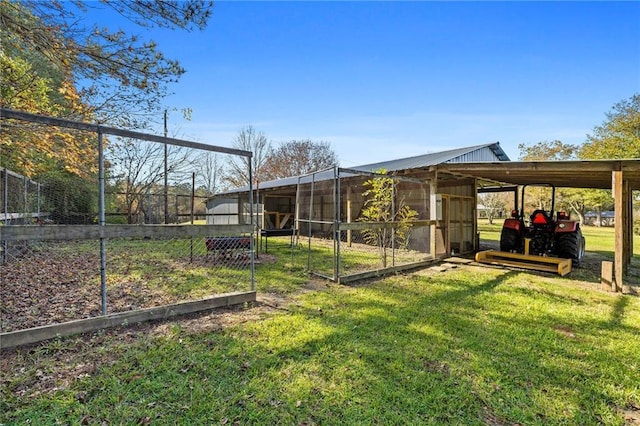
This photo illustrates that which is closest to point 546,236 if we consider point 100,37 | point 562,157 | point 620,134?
point 100,37

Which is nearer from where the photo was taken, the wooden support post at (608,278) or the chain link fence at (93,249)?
the chain link fence at (93,249)

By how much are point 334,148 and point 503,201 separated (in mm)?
20983

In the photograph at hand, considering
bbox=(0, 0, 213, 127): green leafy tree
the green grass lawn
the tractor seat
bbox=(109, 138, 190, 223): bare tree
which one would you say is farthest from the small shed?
bbox=(0, 0, 213, 127): green leafy tree

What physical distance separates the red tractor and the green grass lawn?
3.42 m

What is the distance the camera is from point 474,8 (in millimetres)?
6270

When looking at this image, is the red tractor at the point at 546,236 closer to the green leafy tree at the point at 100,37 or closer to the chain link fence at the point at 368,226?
the chain link fence at the point at 368,226

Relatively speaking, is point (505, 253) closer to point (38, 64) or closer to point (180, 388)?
point (180, 388)

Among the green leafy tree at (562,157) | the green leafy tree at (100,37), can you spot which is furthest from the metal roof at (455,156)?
the green leafy tree at (562,157)

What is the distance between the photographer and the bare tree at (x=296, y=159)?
33.9 m

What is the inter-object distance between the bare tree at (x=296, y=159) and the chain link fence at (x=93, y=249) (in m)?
21.2

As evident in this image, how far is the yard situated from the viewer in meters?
2.10

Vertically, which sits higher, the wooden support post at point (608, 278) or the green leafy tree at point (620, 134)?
the green leafy tree at point (620, 134)

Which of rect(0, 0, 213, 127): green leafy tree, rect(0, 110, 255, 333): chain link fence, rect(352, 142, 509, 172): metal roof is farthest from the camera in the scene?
rect(352, 142, 509, 172): metal roof

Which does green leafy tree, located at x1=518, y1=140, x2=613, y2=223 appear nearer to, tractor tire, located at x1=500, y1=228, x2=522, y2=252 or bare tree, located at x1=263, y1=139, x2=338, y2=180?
tractor tire, located at x1=500, y1=228, x2=522, y2=252
